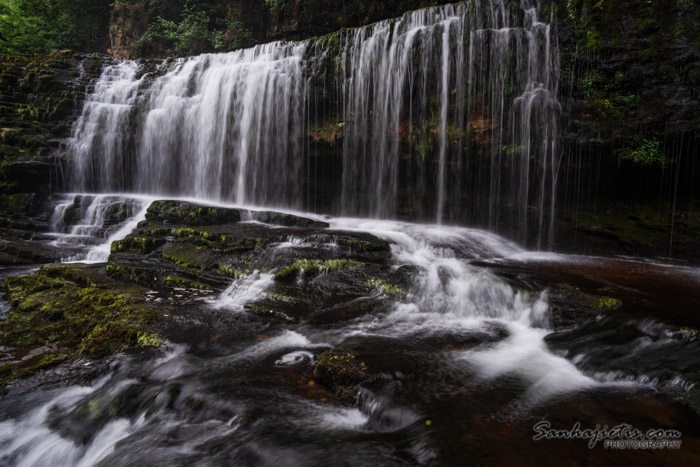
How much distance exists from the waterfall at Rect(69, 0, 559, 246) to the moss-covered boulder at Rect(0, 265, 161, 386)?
6957mm

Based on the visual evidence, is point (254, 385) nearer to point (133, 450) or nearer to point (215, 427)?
point (215, 427)

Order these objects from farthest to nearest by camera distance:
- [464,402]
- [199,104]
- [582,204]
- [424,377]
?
[199,104], [582,204], [424,377], [464,402]

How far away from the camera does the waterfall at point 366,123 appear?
32.1 ft

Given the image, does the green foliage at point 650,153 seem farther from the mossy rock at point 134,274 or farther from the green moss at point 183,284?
the mossy rock at point 134,274

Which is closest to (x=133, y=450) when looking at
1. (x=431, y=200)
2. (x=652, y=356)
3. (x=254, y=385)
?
(x=254, y=385)

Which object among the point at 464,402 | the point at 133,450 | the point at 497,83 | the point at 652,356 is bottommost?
the point at 133,450

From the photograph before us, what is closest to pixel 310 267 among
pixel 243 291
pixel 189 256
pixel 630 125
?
pixel 243 291

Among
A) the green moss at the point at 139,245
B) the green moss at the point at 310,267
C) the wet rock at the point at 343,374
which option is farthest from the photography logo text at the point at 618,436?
the green moss at the point at 139,245

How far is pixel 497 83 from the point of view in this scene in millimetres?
9812

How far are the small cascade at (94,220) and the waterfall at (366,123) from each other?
8.27 ft

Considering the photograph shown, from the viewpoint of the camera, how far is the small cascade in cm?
1082

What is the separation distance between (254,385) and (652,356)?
4.31 m

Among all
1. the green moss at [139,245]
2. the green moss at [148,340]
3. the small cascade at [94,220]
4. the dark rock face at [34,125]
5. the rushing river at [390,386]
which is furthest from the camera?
the dark rock face at [34,125]

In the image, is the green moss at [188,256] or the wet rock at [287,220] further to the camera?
the wet rock at [287,220]
